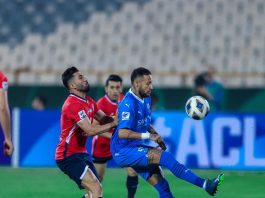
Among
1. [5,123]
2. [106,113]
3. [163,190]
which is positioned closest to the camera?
[5,123]

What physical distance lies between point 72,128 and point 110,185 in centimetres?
369

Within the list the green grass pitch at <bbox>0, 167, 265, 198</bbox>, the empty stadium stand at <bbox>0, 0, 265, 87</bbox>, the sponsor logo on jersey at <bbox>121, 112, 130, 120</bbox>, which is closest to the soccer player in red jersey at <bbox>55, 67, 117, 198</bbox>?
the sponsor logo on jersey at <bbox>121, 112, 130, 120</bbox>

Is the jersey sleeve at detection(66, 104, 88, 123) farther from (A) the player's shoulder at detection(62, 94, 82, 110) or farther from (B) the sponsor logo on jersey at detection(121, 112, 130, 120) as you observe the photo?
(B) the sponsor logo on jersey at detection(121, 112, 130, 120)

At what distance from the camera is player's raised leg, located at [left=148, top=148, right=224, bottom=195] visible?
316 inches

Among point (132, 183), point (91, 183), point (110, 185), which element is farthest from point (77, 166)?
point (110, 185)

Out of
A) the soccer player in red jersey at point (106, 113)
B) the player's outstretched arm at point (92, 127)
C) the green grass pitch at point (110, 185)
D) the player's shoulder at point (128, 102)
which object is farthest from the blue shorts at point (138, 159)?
the green grass pitch at point (110, 185)

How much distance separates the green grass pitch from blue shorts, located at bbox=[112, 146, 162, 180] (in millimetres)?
2474

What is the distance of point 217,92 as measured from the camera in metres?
16.3

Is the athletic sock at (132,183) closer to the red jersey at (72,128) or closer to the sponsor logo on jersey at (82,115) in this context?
the red jersey at (72,128)

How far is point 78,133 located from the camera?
→ 8.77m

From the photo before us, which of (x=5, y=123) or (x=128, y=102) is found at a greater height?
(x=128, y=102)

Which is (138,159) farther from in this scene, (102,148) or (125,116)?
(102,148)

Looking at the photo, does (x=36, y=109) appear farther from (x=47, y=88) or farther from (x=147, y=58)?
(x=147, y=58)

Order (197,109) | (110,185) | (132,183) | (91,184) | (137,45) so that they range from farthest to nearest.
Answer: (137,45)
(110,185)
(132,183)
(197,109)
(91,184)
